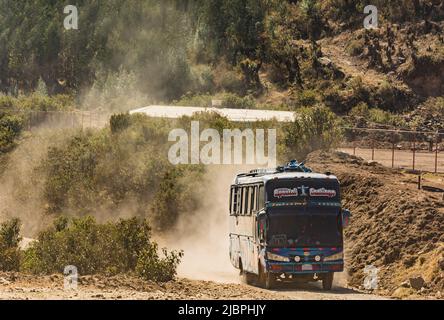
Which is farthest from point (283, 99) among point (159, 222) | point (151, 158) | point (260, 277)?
point (260, 277)

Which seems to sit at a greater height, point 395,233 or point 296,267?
point 395,233

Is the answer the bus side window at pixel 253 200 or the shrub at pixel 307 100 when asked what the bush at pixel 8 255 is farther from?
the shrub at pixel 307 100

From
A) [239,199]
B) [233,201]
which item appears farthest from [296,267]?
[233,201]

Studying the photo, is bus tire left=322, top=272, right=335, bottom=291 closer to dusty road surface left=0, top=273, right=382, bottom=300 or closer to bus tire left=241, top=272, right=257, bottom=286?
dusty road surface left=0, top=273, right=382, bottom=300

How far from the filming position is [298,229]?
3241cm

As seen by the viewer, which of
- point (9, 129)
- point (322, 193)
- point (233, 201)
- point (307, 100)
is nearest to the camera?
point (322, 193)

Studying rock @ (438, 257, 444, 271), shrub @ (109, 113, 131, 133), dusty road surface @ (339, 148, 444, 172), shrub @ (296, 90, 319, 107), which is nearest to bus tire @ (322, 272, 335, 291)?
rock @ (438, 257, 444, 271)

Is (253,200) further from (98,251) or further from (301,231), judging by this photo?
(98,251)

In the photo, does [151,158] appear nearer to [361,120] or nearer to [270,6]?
[361,120]

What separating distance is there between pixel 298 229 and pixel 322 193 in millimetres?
1297

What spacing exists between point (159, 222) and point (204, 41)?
47.7 m

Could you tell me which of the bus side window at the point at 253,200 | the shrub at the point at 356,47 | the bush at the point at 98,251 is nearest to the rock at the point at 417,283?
the bus side window at the point at 253,200

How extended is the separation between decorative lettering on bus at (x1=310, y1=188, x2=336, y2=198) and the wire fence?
23968 millimetres

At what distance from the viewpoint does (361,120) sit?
79.2 metres
